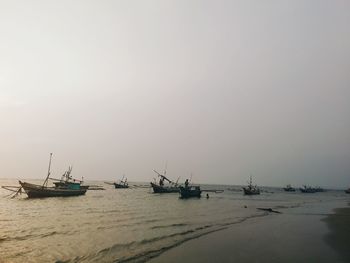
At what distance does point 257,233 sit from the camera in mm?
25359

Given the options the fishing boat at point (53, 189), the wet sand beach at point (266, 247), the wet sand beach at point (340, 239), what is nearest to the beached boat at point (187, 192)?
the fishing boat at point (53, 189)

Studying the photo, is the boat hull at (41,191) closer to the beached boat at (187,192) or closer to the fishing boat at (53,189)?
the fishing boat at (53,189)

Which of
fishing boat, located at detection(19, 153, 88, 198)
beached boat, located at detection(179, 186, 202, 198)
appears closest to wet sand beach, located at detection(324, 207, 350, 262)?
beached boat, located at detection(179, 186, 202, 198)

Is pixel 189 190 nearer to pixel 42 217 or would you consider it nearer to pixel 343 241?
pixel 42 217

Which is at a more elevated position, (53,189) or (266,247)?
(53,189)

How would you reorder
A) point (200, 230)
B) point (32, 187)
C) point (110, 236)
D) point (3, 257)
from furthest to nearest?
point (32, 187) → point (200, 230) → point (110, 236) → point (3, 257)

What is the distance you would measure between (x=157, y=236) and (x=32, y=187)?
44769 millimetres

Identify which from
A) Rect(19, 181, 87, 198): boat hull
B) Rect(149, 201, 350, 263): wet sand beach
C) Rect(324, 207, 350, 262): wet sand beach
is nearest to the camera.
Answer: Rect(149, 201, 350, 263): wet sand beach

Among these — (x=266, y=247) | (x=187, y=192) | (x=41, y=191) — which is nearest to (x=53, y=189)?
→ (x=41, y=191)

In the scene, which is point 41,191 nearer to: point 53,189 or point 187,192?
point 53,189

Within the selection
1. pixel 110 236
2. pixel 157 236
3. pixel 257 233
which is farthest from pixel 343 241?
pixel 110 236

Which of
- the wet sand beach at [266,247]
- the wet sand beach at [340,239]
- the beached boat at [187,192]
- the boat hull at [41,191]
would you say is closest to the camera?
the wet sand beach at [266,247]

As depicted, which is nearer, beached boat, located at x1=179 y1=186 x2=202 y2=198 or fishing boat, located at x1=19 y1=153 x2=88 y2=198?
fishing boat, located at x1=19 y1=153 x2=88 y2=198

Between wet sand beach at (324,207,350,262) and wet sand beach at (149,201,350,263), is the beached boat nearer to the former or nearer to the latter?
wet sand beach at (324,207,350,262)
